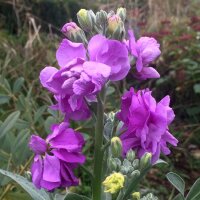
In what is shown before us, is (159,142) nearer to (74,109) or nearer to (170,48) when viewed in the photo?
(74,109)

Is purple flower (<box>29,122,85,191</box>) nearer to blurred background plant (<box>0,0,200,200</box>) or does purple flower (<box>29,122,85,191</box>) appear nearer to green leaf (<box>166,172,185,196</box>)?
green leaf (<box>166,172,185,196</box>)

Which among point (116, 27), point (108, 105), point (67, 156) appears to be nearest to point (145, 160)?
point (67, 156)

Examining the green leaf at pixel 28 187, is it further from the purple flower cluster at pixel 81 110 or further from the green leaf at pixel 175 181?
the green leaf at pixel 175 181

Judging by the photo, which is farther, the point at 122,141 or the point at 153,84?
the point at 153,84

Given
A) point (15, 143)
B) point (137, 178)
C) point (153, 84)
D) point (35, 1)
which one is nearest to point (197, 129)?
point (153, 84)

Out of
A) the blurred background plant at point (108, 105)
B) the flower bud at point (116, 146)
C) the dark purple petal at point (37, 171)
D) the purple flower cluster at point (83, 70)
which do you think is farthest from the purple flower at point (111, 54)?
the blurred background plant at point (108, 105)

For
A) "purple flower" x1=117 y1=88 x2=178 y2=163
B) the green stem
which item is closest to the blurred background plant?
the green stem
